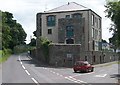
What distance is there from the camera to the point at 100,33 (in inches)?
3312

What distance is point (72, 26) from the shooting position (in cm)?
7188

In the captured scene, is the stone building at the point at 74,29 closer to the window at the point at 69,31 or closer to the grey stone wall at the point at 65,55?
the window at the point at 69,31

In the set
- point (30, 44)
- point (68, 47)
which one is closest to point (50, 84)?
point (68, 47)

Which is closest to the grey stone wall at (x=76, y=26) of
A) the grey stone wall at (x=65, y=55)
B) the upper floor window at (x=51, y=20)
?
the upper floor window at (x=51, y=20)

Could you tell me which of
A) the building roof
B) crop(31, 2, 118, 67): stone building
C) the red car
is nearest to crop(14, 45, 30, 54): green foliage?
crop(31, 2, 118, 67): stone building

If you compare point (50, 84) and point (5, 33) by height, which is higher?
point (5, 33)

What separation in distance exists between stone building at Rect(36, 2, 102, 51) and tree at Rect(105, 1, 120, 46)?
2881cm

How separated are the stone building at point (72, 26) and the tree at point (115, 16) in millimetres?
28811

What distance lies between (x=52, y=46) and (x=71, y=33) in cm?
1620

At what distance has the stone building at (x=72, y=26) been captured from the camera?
71188 mm

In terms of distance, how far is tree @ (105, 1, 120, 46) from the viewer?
1447 inches

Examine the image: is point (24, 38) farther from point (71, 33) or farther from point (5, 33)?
point (71, 33)

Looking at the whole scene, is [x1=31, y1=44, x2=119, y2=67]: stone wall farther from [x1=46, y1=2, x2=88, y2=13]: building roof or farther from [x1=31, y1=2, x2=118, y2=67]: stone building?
[x1=46, y1=2, x2=88, y2=13]: building roof

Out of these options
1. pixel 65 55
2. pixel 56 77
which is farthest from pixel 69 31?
pixel 56 77
